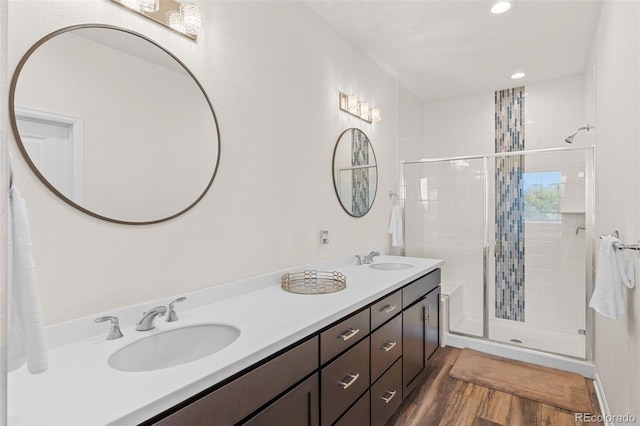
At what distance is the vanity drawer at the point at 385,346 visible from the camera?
1724 mm

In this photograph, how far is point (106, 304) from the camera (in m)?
1.19

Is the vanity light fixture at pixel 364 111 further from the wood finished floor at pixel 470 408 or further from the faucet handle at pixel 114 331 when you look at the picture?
the faucet handle at pixel 114 331

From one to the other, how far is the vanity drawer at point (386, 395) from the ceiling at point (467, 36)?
2257 mm

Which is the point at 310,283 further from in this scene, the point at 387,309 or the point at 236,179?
the point at 236,179

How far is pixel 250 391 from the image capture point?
1015 mm

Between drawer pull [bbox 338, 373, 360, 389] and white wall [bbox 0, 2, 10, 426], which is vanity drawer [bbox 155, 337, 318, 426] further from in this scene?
white wall [bbox 0, 2, 10, 426]

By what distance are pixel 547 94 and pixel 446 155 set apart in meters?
1.15

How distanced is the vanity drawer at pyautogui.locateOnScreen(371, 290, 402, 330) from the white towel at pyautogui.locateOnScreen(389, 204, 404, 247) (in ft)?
3.94

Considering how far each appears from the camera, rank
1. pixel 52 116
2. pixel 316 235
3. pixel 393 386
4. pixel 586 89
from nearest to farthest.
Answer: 1. pixel 52 116
2. pixel 393 386
3. pixel 316 235
4. pixel 586 89

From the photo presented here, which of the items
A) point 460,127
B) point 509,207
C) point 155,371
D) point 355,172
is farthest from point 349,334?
point 460,127

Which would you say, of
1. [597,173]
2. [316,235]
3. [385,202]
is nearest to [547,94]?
[597,173]

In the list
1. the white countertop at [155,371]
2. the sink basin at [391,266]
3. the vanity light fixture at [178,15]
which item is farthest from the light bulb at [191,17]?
the sink basin at [391,266]

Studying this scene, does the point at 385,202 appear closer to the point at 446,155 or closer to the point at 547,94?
the point at 446,155

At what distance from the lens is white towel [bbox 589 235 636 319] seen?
1.47m
